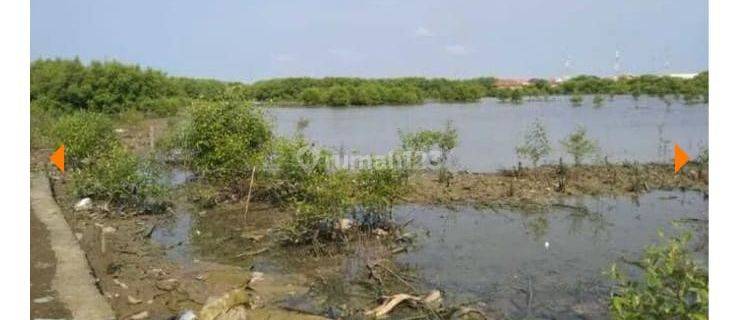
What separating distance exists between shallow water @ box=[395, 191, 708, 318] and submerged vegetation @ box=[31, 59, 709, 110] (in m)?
6.75

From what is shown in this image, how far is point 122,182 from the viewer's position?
43.5 ft

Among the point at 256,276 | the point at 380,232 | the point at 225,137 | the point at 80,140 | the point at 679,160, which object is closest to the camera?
the point at 256,276

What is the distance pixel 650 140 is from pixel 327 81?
58740mm

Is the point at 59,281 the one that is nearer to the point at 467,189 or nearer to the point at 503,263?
the point at 503,263

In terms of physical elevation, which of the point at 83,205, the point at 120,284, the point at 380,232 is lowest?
the point at 120,284

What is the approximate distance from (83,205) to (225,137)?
11.1 ft

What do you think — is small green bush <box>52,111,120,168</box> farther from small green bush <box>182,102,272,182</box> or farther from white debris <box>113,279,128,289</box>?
white debris <box>113,279,128,289</box>

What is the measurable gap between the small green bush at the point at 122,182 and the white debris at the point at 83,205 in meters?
0.40

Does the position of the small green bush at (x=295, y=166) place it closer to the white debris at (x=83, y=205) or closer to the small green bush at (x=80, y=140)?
the white debris at (x=83, y=205)

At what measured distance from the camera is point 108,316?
6.91 metres

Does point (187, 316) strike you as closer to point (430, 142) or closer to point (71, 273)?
point (71, 273)

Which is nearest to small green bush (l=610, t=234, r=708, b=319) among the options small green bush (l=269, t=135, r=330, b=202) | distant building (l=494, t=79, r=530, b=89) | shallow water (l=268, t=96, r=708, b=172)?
small green bush (l=269, t=135, r=330, b=202)

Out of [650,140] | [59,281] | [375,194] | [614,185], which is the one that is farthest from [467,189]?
[650,140]

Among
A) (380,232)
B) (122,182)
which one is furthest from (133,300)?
(122,182)
